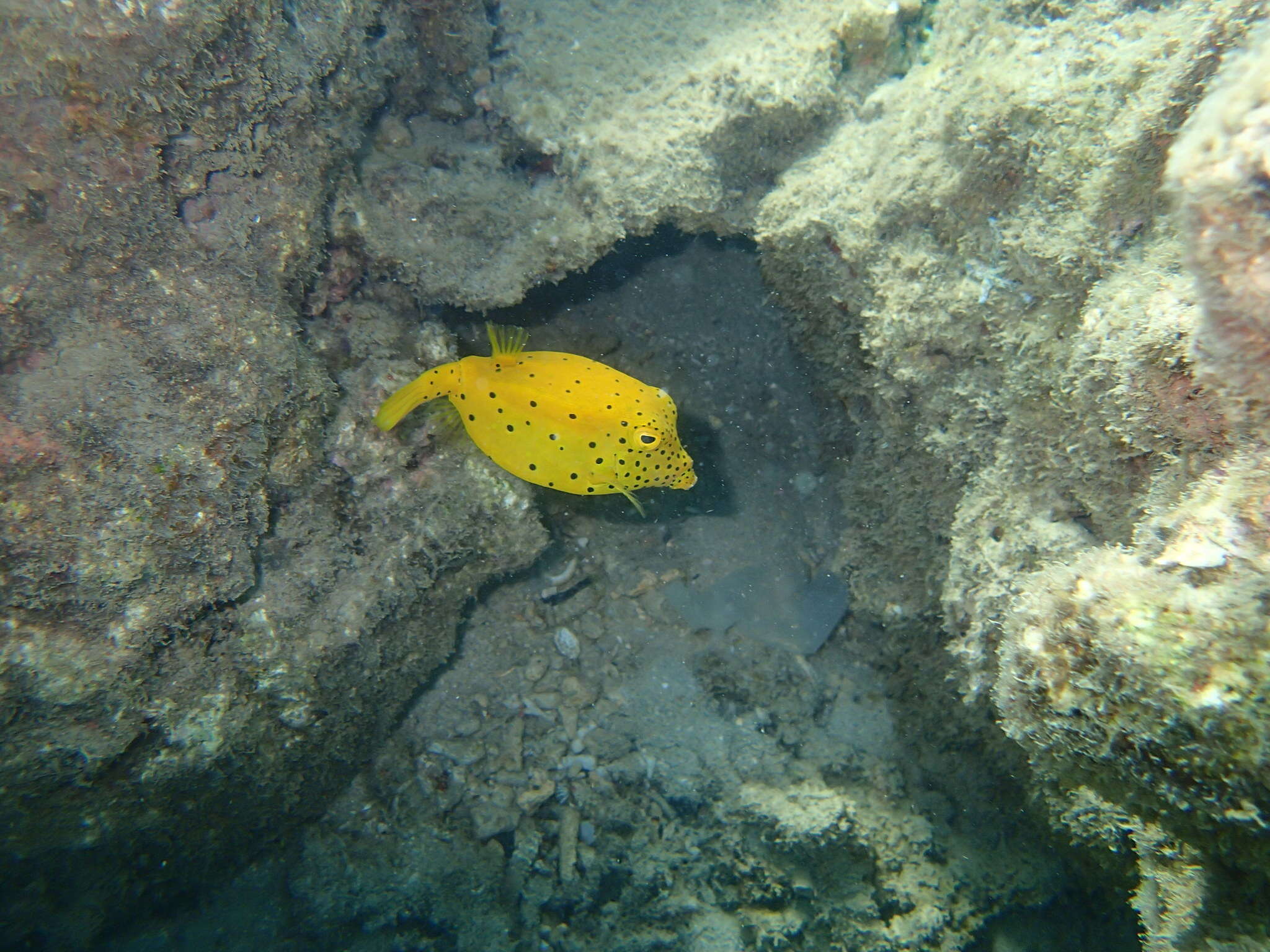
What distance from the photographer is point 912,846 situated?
4.70 m

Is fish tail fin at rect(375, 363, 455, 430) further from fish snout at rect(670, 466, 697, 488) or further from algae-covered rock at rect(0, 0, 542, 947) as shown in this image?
fish snout at rect(670, 466, 697, 488)

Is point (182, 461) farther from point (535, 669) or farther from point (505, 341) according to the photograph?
point (535, 669)

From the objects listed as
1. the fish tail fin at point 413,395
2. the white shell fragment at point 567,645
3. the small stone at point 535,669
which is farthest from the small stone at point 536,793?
the fish tail fin at point 413,395

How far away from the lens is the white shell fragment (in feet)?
19.4

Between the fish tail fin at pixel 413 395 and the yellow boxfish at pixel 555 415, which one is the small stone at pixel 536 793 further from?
the fish tail fin at pixel 413 395

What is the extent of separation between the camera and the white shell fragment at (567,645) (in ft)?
19.4

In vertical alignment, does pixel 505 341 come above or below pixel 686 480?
above

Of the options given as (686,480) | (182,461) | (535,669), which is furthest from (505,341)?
(535,669)

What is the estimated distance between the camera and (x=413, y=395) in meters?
4.09

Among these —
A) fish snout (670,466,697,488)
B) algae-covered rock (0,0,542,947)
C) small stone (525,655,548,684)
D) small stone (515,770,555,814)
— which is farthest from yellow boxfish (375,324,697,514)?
small stone (515,770,555,814)

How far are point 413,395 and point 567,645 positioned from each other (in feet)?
9.62

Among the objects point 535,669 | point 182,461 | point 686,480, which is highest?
point 182,461

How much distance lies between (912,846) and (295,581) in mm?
4795

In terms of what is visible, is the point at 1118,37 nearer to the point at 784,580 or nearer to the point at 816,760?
the point at 784,580
